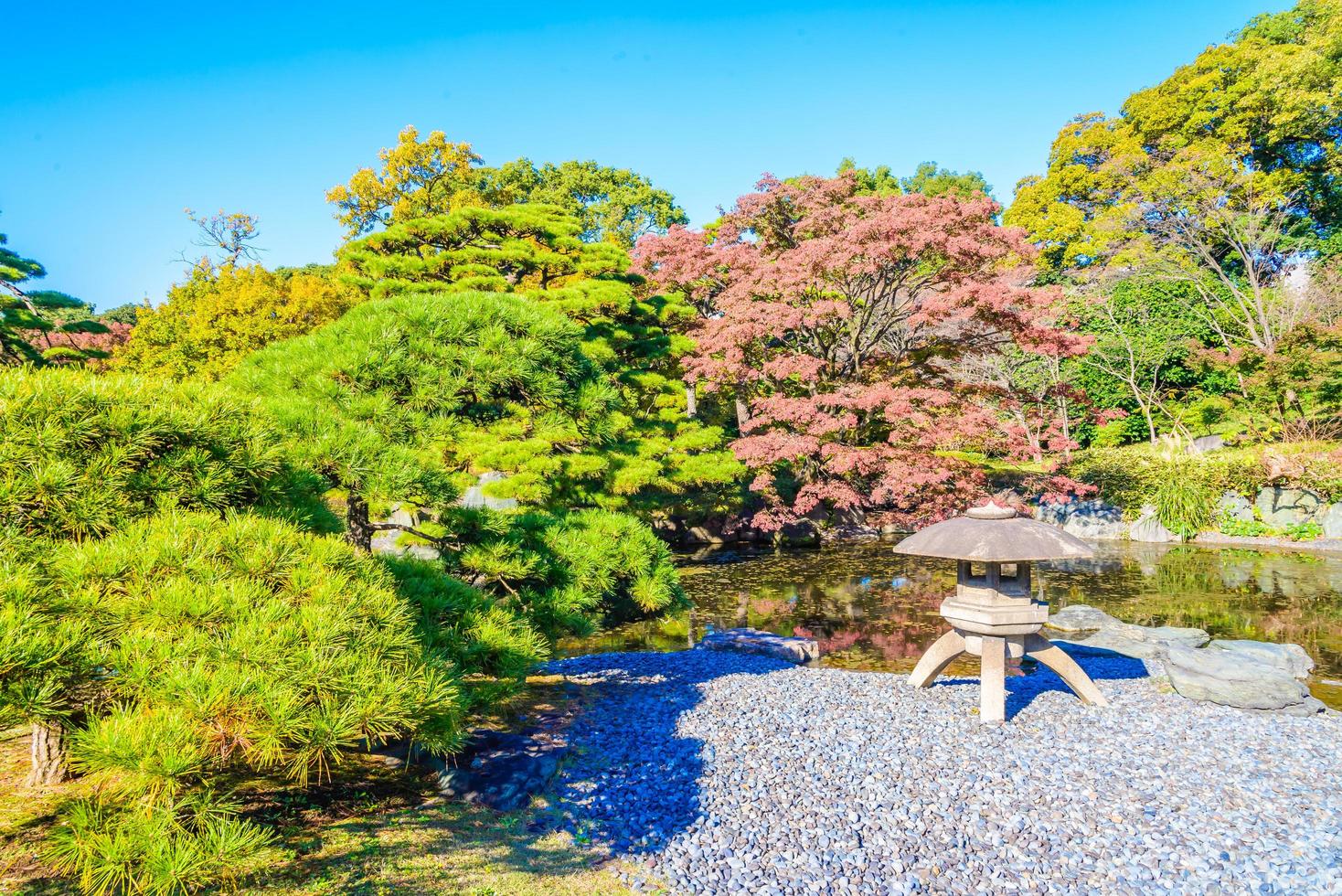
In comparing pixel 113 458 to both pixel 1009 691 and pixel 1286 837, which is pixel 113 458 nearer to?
pixel 1286 837

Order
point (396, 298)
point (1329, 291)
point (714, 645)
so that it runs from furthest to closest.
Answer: point (1329, 291)
point (714, 645)
point (396, 298)

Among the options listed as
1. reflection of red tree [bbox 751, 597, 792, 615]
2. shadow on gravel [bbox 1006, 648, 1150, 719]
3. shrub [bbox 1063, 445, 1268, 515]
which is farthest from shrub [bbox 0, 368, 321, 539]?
shrub [bbox 1063, 445, 1268, 515]

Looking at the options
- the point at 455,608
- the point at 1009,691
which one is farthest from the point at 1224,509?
the point at 455,608

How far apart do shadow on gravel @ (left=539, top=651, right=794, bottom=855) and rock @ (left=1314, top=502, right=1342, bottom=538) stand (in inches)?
454

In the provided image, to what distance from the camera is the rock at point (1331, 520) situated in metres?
10.9

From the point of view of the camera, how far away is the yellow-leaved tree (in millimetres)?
12664

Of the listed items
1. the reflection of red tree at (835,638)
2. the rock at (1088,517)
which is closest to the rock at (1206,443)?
the rock at (1088,517)

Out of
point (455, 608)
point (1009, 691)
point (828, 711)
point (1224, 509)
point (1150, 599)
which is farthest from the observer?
point (1224, 509)

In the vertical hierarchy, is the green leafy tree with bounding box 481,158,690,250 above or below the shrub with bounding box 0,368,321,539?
above

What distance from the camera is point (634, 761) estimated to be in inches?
147

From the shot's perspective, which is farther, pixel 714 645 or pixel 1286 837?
pixel 714 645

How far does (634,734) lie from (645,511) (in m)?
6.05

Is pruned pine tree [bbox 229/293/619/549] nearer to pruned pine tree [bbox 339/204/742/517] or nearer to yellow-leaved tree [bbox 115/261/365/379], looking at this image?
pruned pine tree [bbox 339/204/742/517]

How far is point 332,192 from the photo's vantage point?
1956 centimetres
